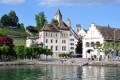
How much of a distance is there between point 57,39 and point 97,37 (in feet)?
77.3

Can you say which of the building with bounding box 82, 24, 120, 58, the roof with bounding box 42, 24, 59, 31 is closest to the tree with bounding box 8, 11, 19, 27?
the roof with bounding box 42, 24, 59, 31

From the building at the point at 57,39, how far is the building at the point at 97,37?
16.1m

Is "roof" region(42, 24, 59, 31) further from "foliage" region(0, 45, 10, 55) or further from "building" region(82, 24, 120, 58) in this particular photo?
"foliage" region(0, 45, 10, 55)

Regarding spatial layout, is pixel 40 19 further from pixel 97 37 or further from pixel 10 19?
pixel 97 37

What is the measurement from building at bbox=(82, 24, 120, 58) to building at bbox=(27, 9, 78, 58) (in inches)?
636

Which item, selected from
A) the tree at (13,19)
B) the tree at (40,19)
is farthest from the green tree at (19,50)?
the tree at (13,19)

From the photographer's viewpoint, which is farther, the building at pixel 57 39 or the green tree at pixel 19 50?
the building at pixel 57 39

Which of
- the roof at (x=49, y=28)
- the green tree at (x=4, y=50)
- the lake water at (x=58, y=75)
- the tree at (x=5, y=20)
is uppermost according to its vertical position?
the tree at (x=5, y=20)

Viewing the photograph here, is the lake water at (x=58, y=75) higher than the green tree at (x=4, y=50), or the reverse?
the green tree at (x=4, y=50)

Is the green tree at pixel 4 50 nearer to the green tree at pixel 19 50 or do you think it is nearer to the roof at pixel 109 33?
the green tree at pixel 19 50

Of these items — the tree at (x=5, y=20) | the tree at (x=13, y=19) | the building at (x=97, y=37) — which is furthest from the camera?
the tree at (x=13, y=19)

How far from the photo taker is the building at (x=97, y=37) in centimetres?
12088

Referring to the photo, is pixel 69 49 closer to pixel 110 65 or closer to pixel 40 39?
pixel 40 39

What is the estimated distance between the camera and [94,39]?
124m
